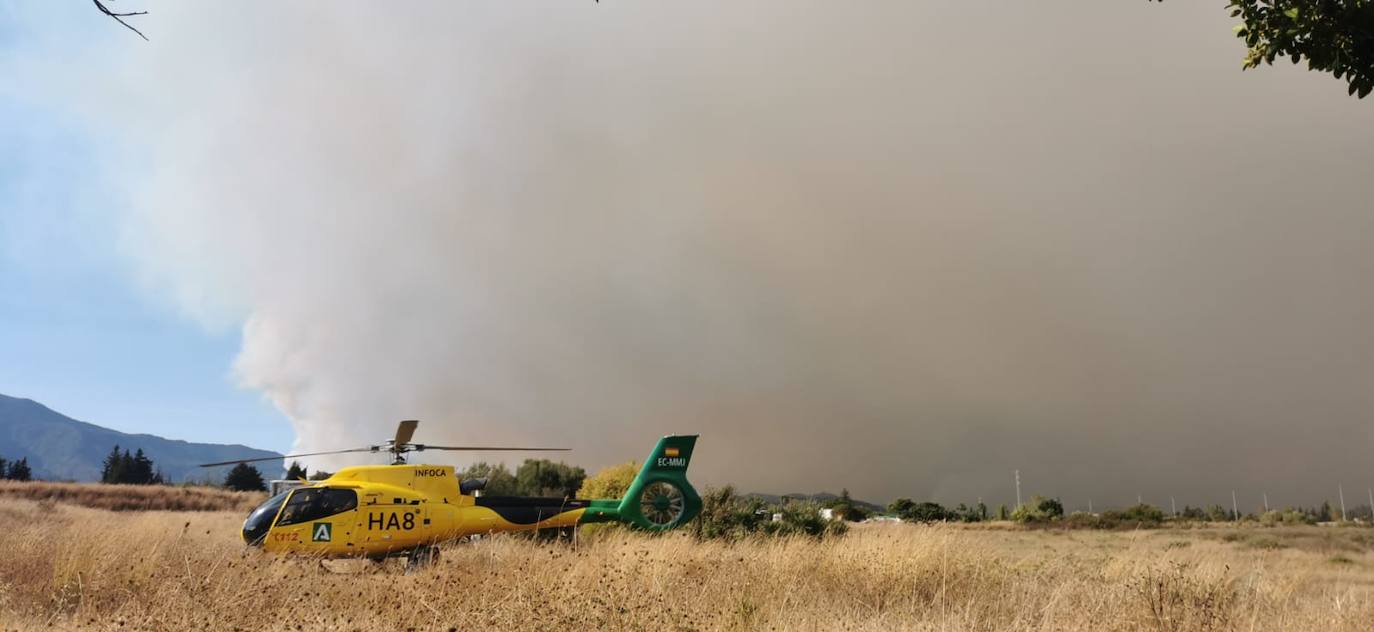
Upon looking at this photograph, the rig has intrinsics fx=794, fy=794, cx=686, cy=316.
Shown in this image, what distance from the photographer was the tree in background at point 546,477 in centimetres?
5234

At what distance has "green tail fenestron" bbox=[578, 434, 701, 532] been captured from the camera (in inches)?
733

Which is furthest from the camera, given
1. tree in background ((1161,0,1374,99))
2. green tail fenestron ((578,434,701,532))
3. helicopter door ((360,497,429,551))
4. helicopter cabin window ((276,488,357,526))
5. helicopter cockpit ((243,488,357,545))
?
green tail fenestron ((578,434,701,532))

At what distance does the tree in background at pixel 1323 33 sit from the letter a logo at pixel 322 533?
52.3 ft

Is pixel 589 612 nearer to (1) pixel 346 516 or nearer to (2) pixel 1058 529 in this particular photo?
(1) pixel 346 516

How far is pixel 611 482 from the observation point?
33.1 metres

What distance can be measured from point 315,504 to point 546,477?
130 ft

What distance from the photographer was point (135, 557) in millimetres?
11578

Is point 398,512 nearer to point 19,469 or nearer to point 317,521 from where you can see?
point 317,521

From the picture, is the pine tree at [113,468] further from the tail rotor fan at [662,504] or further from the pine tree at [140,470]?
the tail rotor fan at [662,504]

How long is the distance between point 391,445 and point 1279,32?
52.9 feet

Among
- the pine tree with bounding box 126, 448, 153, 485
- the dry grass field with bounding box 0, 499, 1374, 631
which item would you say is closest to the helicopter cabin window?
the dry grass field with bounding box 0, 499, 1374, 631

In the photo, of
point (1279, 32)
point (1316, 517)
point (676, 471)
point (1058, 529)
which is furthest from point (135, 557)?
point (1316, 517)

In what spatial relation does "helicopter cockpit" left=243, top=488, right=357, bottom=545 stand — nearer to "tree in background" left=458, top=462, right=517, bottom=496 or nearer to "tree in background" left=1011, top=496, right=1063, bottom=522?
"tree in background" left=458, top=462, right=517, bottom=496

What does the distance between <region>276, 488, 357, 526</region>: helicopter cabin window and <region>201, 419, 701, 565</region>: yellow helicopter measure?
2cm
